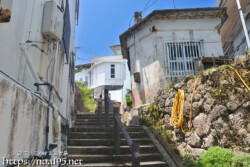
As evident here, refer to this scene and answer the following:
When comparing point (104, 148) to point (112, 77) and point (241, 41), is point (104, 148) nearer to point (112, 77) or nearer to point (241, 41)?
point (241, 41)

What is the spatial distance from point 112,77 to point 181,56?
53.9ft

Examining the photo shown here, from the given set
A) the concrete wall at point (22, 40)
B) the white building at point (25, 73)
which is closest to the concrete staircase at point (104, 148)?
the white building at point (25, 73)

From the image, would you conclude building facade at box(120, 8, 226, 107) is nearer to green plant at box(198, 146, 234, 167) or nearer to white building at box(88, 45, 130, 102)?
green plant at box(198, 146, 234, 167)

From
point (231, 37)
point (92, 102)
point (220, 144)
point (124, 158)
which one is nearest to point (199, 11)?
point (231, 37)

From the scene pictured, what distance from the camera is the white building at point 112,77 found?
2448 cm

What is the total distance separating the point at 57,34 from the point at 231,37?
11.3m

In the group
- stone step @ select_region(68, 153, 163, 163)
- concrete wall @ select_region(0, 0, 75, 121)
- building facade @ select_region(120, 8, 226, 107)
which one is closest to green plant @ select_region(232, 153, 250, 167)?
stone step @ select_region(68, 153, 163, 163)

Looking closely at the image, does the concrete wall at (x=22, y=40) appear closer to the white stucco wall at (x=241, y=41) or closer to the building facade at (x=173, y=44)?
the building facade at (x=173, y=44)

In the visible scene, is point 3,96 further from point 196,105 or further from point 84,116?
point 84,116

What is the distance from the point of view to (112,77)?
24.8 m

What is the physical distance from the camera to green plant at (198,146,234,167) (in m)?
3.41

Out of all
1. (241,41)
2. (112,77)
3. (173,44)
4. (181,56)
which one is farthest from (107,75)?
(241,41)

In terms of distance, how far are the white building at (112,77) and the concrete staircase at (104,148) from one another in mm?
18072

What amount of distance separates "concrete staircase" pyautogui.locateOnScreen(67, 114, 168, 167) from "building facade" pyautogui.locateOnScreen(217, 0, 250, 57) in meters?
7.94
